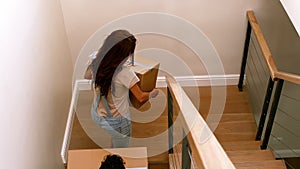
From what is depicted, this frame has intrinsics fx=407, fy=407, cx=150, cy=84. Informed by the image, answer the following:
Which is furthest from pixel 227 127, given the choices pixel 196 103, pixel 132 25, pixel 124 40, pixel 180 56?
pixel 124 40

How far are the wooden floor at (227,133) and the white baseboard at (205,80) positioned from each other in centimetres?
6

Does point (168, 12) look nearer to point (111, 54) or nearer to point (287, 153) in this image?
point (111, 54)

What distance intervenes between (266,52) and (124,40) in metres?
1.31

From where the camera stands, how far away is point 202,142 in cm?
167

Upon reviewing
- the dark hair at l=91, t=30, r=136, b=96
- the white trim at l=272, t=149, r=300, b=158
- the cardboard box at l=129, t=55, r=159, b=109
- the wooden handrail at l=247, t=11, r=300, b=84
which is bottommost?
the white trim at l=272, t=149, r=300, b=158

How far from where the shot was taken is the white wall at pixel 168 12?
12.6ft

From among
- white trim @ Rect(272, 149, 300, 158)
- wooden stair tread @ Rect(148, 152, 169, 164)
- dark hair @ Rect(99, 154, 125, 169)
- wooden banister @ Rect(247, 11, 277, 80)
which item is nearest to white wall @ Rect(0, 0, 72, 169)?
dark hair @ Rect(99, 154, 125, 169)

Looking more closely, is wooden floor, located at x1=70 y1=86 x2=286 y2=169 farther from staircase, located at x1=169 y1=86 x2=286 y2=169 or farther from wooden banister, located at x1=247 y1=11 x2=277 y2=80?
wooden banister, located at x1=247 y1=11 x2=277 y2=80

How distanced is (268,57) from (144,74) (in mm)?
1009

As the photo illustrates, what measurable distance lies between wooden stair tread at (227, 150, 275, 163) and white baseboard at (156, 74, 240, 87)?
1092 mm

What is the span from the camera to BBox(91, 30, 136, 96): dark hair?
2.66 metres

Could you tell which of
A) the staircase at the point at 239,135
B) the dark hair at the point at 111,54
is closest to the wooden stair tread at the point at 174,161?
the staircase at the point at 239,135

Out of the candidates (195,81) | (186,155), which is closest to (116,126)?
(186,155)

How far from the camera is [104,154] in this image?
2.88 metres
